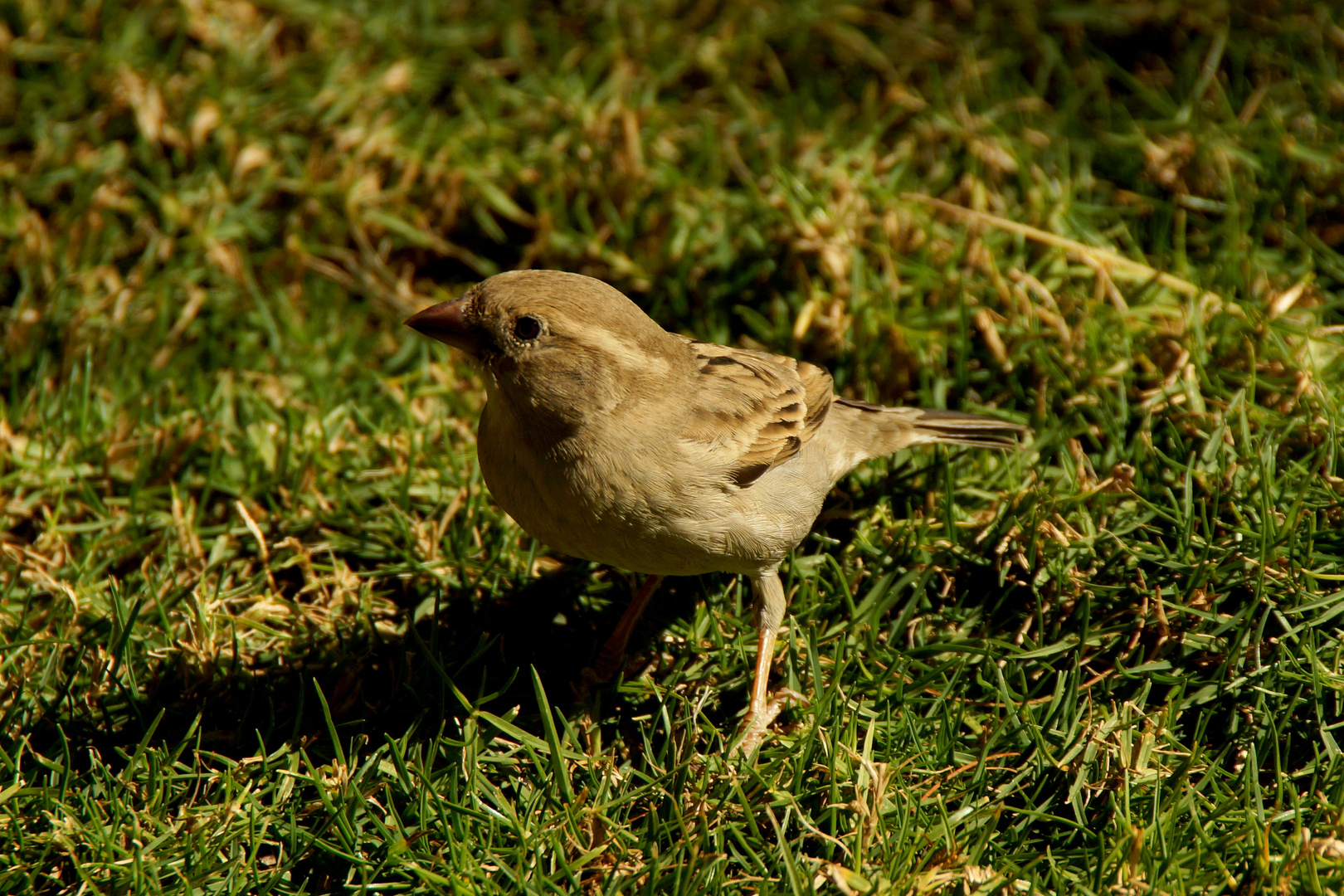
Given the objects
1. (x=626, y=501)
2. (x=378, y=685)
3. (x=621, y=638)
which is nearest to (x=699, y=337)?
(x=621, y=638)

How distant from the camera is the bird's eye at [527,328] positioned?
11.5ft

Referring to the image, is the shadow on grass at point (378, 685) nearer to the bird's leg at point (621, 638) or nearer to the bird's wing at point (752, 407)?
the bird's leg at point (621, 638)

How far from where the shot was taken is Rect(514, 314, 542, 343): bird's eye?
3516 mm

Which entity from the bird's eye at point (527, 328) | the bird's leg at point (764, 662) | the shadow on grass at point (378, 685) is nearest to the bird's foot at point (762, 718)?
the bird's leg at point (764, 662)

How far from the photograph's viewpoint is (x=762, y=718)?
370 centimetres

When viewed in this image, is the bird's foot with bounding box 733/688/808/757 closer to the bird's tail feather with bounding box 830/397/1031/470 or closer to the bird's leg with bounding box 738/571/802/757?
the bird's leg with bounding box 738/571/802/757

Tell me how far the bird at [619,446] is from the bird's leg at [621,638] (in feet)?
0.13

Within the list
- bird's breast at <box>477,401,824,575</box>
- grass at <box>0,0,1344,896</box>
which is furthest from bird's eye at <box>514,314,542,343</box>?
grass at <box>0,0,1344,896</box>

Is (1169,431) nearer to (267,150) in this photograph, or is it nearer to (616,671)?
(616,671)

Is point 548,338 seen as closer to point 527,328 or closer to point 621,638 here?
point 527,328

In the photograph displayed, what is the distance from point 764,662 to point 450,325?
1594mm

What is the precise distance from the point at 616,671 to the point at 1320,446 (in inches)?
106

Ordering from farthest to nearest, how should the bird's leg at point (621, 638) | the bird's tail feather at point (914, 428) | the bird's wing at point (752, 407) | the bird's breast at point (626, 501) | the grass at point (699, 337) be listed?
the bird's tail feather at point (914, 428), the bird's leg at point (621, 638), the bird's wing at point (752, 407), the bird's breast at point (626, 501), the grass at point (699, 337)

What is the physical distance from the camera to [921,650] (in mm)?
3832
